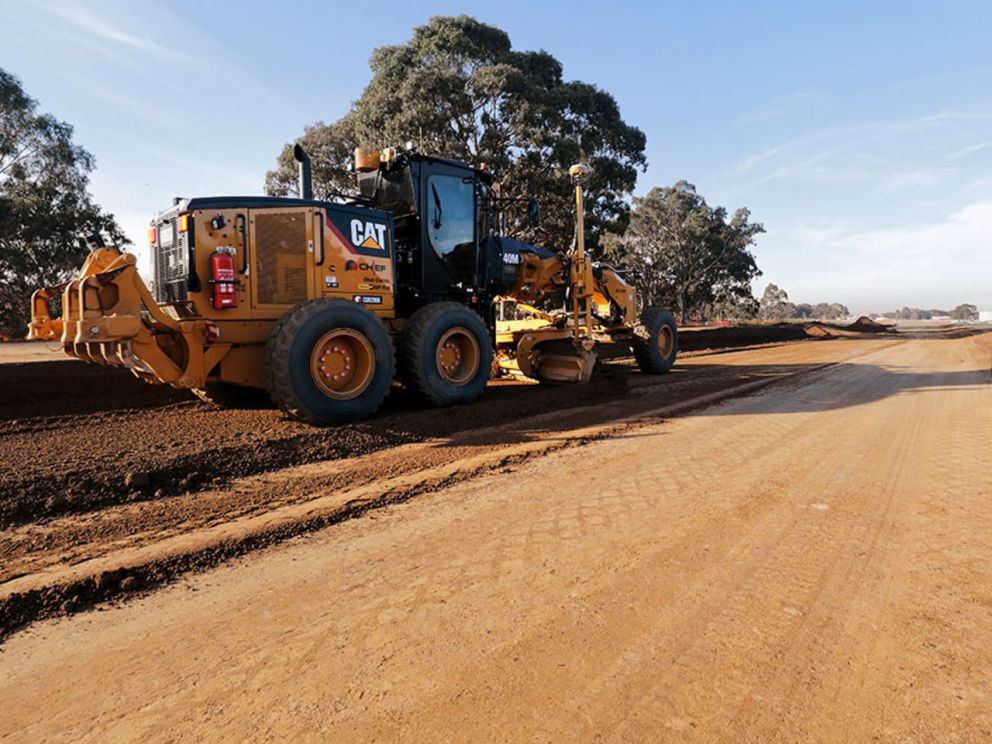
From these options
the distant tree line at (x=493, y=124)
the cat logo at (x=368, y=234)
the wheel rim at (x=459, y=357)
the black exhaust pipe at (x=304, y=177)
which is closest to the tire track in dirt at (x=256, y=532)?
the wheel rim at (x=459, y=357)

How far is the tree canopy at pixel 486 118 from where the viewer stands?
2064 cm

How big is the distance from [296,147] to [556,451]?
4.51 metres

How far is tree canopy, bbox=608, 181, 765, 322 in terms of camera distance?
4656cm

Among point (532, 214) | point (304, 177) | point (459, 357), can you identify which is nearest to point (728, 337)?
point (532, 214)

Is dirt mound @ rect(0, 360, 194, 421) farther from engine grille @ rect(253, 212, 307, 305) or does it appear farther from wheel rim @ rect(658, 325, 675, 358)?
wheel rim @ rect(658, 325, 675, 358)

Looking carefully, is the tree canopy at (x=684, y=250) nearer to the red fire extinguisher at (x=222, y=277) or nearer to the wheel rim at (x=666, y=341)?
the wheel rim at (x=666, y=341)

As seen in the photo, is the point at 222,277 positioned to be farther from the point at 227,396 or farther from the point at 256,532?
the point at 256,532

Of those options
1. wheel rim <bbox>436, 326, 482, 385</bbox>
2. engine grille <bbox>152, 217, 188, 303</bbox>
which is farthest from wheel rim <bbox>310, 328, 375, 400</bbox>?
engine grille <bbox>152, 217, 188, 303</bbox>

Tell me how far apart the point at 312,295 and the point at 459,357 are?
2184mm

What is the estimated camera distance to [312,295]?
6.58m

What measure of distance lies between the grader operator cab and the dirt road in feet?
8.72

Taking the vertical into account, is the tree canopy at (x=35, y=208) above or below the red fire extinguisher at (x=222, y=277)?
above

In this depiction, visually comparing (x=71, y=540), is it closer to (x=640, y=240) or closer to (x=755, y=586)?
(x=755, y=586)

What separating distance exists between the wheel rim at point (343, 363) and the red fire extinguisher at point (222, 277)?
1.10 meters
